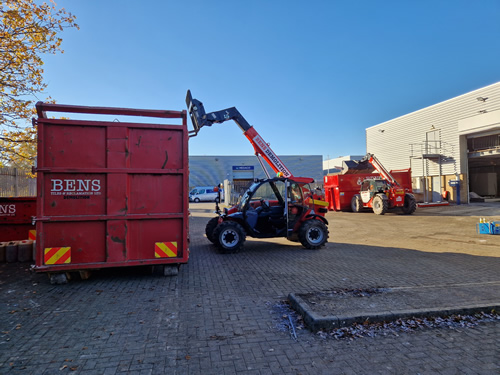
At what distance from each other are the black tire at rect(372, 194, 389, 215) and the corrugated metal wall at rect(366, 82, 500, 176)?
30.4ft

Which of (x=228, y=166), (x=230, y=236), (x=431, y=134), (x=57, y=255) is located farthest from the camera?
(x=228, y=166)

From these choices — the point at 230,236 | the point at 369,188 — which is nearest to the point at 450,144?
the point at 369,188

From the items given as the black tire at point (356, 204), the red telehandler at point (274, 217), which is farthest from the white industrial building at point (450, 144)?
the red telehandler at point (274, 217)

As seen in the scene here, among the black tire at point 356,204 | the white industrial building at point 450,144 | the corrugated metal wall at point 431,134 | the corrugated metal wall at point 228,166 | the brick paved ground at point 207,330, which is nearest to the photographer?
the brick paved ground at point 207,330

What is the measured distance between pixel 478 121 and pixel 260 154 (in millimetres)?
19409

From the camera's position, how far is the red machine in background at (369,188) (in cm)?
1864

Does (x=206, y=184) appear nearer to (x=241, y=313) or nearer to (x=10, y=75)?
(x=10, y=75)

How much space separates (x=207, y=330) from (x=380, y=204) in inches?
667

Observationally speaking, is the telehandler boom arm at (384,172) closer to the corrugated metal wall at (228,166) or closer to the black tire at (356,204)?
the black tire at (356,204)

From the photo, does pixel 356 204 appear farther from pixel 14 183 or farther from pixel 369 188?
pixel 14 183

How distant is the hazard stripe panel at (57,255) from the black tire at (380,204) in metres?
16.9

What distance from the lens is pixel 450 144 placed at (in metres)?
24.8

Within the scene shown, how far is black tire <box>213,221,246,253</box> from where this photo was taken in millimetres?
8227

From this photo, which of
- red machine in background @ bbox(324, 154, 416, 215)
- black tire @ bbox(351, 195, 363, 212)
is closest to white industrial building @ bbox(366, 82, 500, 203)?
red machine in background @ bbox(324, 154, 416, 215)
